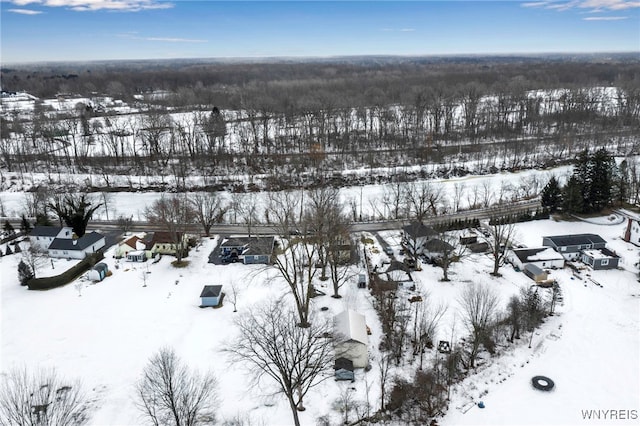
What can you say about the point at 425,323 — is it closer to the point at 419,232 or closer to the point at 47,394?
the point at 419,232

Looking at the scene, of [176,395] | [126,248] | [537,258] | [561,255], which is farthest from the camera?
[126,248]

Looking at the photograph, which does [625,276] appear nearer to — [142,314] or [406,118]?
[142,314]

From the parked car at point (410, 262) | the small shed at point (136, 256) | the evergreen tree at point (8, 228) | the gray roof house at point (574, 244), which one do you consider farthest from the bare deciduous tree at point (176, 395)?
the gray roof house at point (574, 244)

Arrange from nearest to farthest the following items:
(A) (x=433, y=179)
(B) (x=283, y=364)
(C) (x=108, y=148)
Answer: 1. (B) (x=283, y=364)
2. (A) (x=433, y=179)
3. (C) (x=108, y=148)

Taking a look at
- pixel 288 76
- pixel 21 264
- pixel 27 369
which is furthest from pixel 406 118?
pixel 288 76

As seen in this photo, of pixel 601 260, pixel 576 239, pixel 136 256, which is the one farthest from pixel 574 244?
pixel 136 256

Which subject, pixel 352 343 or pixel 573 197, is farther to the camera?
pixel 573 197

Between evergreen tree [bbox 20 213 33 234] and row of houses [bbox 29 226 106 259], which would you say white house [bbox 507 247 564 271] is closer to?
row of houses [bbox 29 226 106 259]
